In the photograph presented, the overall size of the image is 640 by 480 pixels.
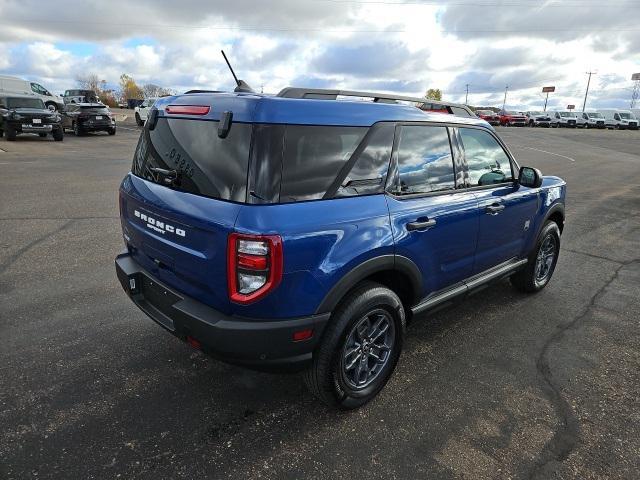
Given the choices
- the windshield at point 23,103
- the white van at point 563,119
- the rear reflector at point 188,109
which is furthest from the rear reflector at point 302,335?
the white van at point 563,119

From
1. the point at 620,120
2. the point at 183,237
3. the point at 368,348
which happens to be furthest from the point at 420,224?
the point at 620,120

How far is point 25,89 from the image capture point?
24297 mm

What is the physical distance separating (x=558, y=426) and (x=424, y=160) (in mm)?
1822

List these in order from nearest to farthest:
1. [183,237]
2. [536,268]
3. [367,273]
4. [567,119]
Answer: [183,237], [367,273], [536,268], [567,119]

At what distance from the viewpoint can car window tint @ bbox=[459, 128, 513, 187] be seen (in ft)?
11.4

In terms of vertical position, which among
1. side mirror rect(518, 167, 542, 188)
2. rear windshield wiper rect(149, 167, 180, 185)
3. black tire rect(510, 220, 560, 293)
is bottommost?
black tire rect(510, 220, 560, 293)

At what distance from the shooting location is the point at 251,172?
2.24m

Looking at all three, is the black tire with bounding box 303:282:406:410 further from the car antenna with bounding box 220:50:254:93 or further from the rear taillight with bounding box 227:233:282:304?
the car antenna with bounding box 220:50:254:93

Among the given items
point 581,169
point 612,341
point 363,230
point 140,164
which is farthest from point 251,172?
point 581,169

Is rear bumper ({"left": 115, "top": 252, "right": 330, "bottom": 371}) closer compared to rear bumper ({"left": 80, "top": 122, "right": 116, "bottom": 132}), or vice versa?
rear bumper ({"left": 115, "top": 252, "right": 330, "bottom": 371})

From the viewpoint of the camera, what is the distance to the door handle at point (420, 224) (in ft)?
9.14

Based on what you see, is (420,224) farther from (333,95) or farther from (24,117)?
(24,117)

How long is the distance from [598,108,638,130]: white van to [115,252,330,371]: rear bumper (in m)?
54.8

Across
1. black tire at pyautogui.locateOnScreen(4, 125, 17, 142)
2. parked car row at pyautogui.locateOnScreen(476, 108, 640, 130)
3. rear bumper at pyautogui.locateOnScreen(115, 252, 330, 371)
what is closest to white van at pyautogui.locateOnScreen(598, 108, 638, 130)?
parked car row at pyautogui.locateOnScreen(476, 108, 640, 130)
